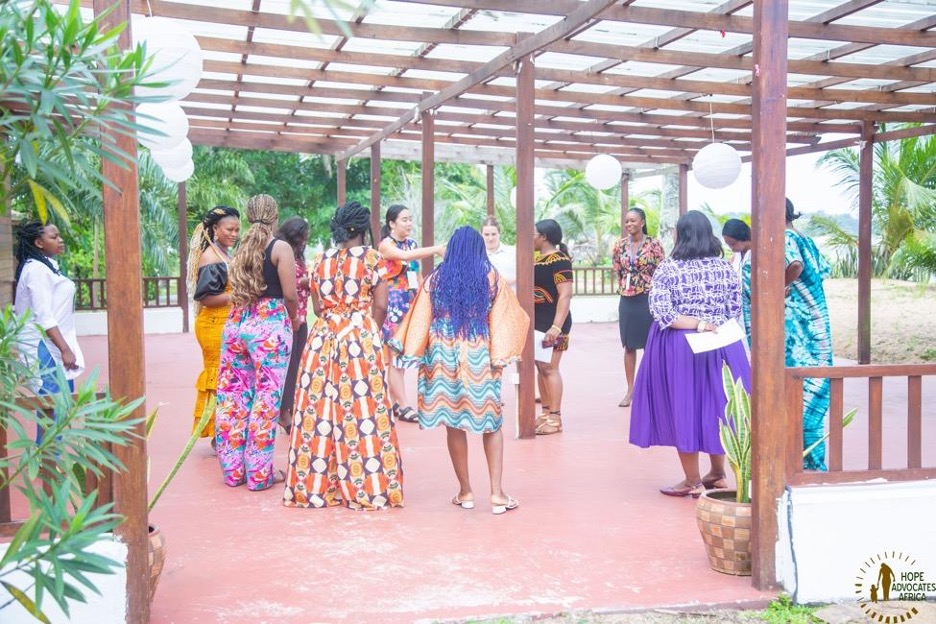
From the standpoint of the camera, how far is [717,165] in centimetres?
781

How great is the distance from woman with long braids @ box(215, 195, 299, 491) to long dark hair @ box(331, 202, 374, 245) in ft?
1.50

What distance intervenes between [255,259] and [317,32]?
4234 mm

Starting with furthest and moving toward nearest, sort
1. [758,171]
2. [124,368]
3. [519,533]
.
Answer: [519,533]
[758,171]
[124,368]

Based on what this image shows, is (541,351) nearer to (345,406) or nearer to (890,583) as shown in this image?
(345,406)

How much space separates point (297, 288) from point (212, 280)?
2.18ft

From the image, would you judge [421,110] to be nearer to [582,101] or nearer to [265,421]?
[582,101]

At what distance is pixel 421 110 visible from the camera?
8758 mm

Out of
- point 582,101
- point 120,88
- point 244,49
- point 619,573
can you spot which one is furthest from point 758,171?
point 582,101

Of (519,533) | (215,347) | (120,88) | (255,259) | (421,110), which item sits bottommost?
(519,533)

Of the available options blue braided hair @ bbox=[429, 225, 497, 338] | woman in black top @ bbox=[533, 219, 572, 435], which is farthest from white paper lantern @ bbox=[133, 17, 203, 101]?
woman in black top @ bbox=[533, 219, 572, 435]

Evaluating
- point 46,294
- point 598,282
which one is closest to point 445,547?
point 46,294

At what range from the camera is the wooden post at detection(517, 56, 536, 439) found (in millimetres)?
6344

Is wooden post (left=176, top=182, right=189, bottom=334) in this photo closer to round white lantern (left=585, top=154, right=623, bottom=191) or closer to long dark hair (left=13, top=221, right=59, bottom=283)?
round white lantern (left=585, top=154, right=623, bottom=191)

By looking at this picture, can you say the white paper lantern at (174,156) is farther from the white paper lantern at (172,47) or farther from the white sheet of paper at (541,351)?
the white sheet of paper at (541,351)
